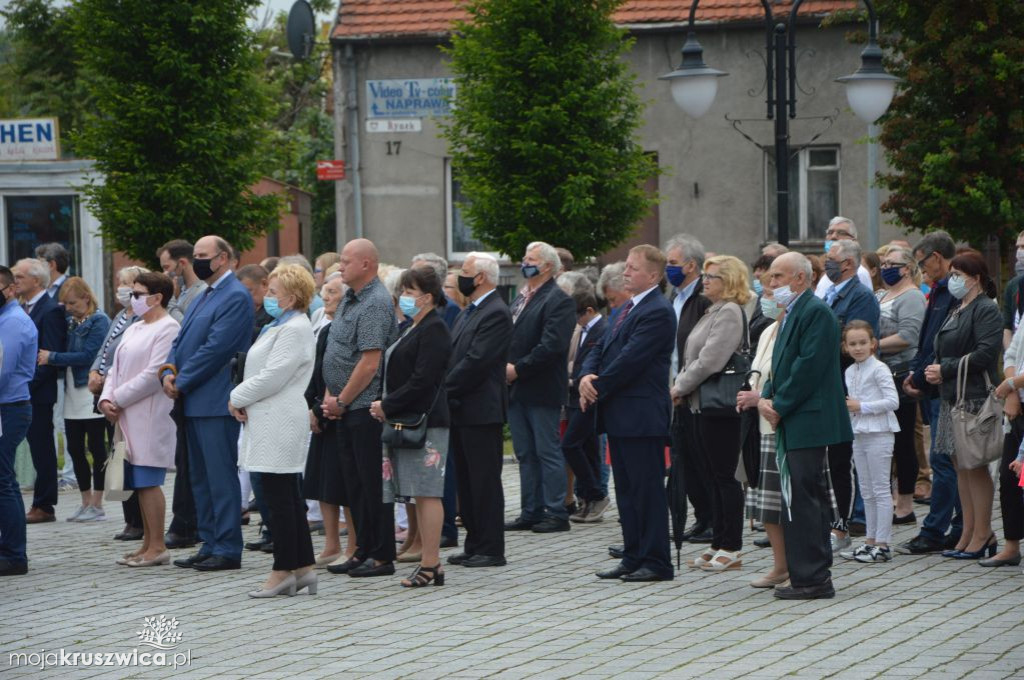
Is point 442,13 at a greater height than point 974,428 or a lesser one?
greater

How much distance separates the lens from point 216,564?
1016cm

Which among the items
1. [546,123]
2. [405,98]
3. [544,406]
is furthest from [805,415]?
[405,98]

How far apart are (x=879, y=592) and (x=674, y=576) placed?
1.28 metres

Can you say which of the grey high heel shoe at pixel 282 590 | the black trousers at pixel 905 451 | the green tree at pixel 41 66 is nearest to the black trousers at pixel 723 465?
the black trousers at pixel 905 451

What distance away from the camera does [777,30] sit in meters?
14.1

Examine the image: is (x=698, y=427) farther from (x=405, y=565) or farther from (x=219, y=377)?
(x=219, y=377)

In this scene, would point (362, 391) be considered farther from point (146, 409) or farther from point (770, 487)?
point (770, 487)

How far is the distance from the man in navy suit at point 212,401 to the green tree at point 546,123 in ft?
37.0

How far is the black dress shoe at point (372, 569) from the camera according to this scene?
979 cm

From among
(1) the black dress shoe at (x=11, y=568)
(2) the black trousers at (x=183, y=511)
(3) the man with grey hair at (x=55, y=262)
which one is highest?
(3) the man with grey hair at (x=55, y=262)

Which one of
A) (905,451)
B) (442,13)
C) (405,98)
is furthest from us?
(405,98)

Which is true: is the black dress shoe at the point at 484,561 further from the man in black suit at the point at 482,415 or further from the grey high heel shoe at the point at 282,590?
the grey high heel shoe at the point at 282,590

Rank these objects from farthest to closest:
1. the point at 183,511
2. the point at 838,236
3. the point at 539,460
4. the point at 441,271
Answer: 1. the point at 539,460
2. the point at 838,236
3. the point at 183,511
4. the point at 441,271

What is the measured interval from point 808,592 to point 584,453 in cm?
376
